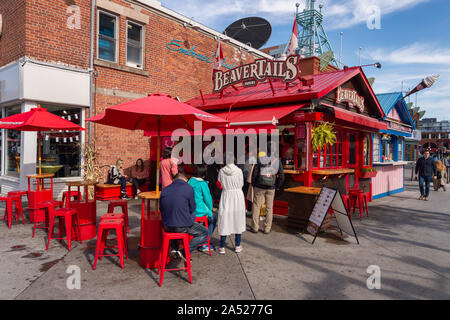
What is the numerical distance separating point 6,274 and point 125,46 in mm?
9090

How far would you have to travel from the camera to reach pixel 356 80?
33.6ft

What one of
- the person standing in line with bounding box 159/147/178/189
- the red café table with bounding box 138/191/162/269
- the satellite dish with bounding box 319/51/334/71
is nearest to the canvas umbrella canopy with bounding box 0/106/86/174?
the person standing in line with bounding box 159/147/178/189

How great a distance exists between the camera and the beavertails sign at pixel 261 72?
8.46 m

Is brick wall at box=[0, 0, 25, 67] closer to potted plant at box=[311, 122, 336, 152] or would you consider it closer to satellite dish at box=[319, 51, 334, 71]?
potted plant at box=[311, 122, 336, 152]

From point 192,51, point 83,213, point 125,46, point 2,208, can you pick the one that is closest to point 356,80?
point 192,51

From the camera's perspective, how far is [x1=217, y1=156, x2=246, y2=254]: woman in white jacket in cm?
509

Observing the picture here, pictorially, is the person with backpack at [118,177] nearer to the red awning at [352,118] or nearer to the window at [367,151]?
the red awning at [352,118]

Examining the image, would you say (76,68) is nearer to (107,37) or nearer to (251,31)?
(107,37)

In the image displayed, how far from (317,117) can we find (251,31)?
12.7 m

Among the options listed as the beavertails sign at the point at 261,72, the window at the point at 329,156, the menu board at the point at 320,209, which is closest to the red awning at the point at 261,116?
the beavertails sign at the point at 261,72

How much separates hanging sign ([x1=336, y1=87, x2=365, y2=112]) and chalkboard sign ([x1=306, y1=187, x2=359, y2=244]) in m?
4.03

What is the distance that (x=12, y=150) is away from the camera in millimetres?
10133

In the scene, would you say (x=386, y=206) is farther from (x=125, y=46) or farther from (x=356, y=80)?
(x=125, y=46)

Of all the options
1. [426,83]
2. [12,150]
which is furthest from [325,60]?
[12,150]
